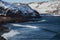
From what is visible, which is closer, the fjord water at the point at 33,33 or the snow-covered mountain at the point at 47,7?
the fjord water at the point at 33,33

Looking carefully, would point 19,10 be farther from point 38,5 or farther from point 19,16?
point 38,5

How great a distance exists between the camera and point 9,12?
18578 millimetres

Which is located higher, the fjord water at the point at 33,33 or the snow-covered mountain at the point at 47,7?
the snow-covered mountain at the point at 47,7

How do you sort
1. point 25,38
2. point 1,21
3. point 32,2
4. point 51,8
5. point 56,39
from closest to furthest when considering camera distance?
point 56,39
point 25,38
point 1,21
point 51,8
point 32,2

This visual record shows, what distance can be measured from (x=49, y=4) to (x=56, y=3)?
85cm

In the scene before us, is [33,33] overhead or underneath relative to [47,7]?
underneath

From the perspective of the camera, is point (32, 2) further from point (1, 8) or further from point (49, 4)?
point (1, 8)

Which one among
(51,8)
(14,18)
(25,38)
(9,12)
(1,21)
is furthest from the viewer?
(51,8)

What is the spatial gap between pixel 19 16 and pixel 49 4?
36.5 ft

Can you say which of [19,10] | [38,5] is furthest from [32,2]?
[19,10]

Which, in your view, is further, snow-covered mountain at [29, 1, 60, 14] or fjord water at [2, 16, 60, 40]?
snow-covered mountain at [29, 1, 60, 14]

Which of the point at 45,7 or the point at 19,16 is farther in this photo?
the point at 45,7

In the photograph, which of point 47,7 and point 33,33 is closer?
point 33,33

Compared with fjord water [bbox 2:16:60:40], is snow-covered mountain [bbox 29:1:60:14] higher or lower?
higher
